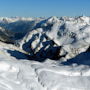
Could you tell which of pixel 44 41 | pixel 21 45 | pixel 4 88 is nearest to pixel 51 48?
pixel 44 41

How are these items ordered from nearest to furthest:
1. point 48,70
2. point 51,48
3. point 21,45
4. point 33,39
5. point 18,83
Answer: point 18,83 < point 48,70 < point 51,48 < point 21,45 < point 33,39

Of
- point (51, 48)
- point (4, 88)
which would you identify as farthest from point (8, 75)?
point (51, 48)

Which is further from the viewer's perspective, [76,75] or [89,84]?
[76,75]

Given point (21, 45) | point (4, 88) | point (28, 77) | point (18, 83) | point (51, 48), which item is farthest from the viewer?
point (21, 45)

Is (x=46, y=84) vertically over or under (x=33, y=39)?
under

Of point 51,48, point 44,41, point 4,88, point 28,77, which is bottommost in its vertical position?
point 4,88

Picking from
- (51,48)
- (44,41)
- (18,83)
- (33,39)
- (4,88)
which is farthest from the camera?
(33,39)

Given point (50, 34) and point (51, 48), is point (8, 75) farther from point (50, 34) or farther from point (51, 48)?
point (50, 34)

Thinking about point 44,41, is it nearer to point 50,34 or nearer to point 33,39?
point 50,34

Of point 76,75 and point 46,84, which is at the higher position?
point 76,75
